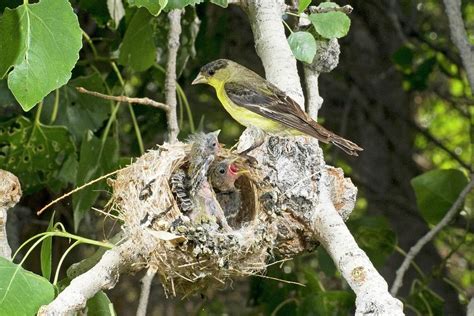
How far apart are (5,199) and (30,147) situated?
52.2 inches

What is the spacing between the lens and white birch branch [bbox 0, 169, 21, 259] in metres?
2.79

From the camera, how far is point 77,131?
4.47 metres

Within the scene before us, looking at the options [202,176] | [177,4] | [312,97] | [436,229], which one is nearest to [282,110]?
[312,97]

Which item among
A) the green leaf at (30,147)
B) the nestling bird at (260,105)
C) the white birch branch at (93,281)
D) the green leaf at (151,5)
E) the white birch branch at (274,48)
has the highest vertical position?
the green leaf at (151,5)

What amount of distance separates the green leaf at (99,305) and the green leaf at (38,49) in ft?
2.12

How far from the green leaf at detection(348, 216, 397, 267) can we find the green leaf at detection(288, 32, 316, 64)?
187cm

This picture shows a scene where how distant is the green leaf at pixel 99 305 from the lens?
2.92 meters

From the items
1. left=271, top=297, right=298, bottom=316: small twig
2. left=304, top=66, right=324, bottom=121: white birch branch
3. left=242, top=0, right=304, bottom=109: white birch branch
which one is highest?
left=242, top=0, right=304, bottom=109: white birch branch

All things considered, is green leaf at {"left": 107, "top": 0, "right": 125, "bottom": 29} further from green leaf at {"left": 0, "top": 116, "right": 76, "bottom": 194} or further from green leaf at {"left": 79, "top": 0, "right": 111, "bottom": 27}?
green leaf at {"left": 0, "top": 116, "right": 76, "bottom": 194}

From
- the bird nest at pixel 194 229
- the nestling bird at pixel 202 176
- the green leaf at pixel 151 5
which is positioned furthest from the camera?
the nestling bird at pixel 202 176

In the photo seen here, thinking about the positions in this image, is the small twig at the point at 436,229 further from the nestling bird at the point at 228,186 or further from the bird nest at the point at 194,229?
the bird nest at the point at 194,229

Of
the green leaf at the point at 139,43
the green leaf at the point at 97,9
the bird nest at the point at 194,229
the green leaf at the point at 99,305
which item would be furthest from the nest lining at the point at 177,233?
the green leaf at the point at 97,9

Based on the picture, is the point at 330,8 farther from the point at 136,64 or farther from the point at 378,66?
the point at 378,66

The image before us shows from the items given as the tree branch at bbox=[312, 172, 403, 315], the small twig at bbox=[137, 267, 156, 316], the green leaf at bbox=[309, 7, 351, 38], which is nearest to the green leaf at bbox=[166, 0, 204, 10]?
the green leaf at bbox=[309, 7, 351, 38]
